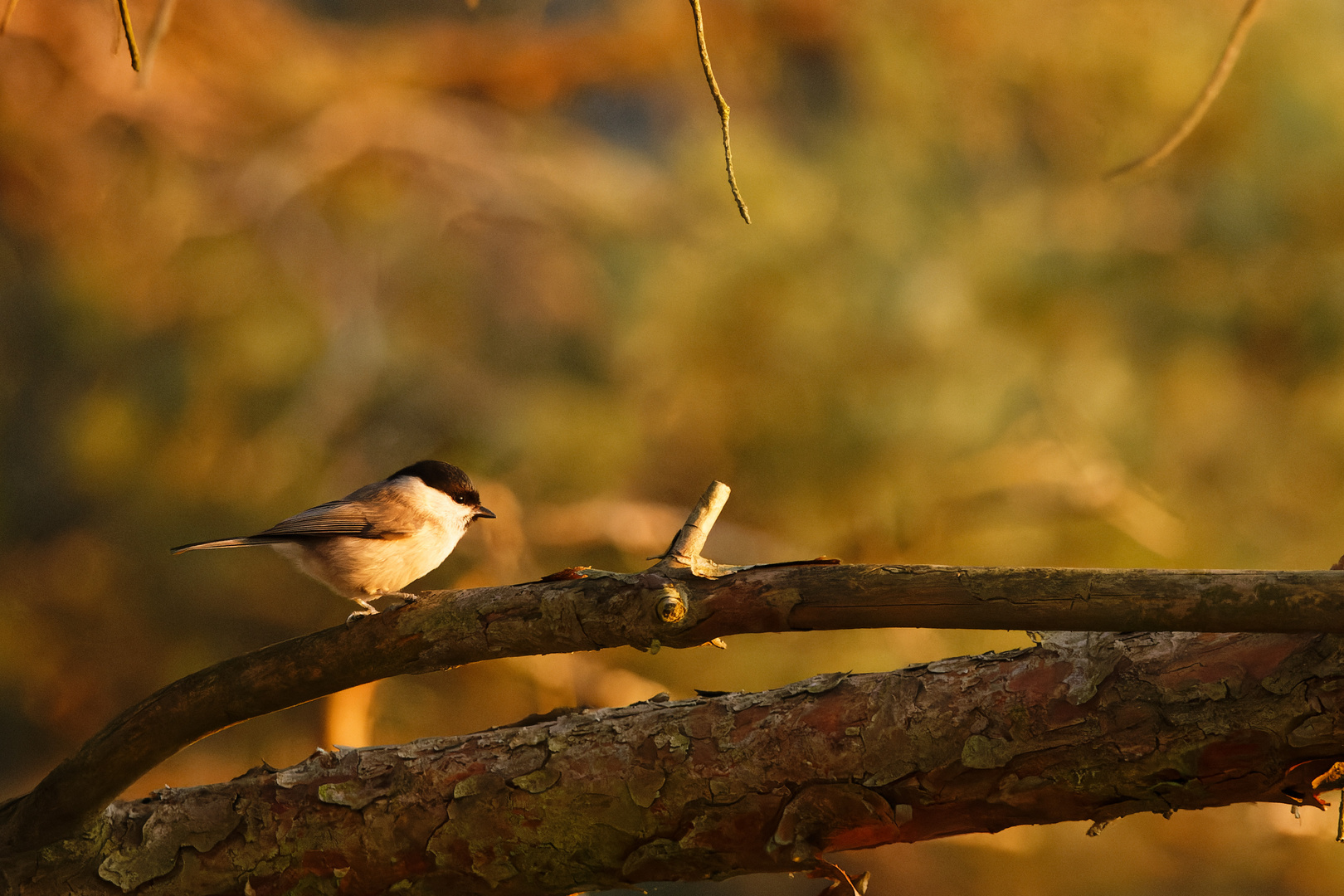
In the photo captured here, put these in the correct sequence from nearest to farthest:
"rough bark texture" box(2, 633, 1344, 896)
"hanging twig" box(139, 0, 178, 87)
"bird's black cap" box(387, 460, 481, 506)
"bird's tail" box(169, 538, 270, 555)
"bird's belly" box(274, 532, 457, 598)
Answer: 1. "hanging twig" box(139, 0, 178, 87)
2. "rough bark texture" box(2, 633, 1344, 896)
3. "bird's tail" box(169, 538, 270, 555)
4. "bird's belly" box(274, 532, 457, 598)
5. "bird's black cap" box(387, 460, 481, 506)

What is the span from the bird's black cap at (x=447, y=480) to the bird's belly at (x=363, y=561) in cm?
20

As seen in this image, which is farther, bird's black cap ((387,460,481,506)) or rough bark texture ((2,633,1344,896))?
bird's black cap ((387,460,481,506))

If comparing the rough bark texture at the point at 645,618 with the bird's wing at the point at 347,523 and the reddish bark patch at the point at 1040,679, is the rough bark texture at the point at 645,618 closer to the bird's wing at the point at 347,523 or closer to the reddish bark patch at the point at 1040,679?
the reddish bark patch at the point at 1040,679

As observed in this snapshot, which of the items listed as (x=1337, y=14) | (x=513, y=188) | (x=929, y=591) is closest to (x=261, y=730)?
(x=513, y=188)

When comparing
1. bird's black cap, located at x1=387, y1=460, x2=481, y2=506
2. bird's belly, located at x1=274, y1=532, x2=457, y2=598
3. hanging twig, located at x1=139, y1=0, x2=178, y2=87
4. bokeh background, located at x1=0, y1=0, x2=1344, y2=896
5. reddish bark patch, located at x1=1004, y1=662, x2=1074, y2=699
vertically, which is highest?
bokeh background, located at x1=0, y1=0, x2=1344, y2=896

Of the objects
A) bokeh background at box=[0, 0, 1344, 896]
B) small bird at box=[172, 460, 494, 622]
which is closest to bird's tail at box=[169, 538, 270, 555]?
small bird at box=[172, 460, 494, 622]

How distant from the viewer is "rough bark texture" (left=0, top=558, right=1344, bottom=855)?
41.0 inches

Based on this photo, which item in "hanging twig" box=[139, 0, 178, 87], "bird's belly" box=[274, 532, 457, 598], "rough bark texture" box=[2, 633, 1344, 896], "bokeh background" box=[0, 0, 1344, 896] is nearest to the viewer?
"hanging twig" box=[139, 0, 178, 87]

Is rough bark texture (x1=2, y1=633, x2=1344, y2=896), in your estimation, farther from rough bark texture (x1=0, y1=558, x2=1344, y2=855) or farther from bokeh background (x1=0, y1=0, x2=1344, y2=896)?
bokeh background (x1=0, y1=0, x2=1344, y2=896)

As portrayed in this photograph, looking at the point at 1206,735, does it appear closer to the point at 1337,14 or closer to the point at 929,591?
the point at 929,591

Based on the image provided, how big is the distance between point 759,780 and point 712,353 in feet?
8.09

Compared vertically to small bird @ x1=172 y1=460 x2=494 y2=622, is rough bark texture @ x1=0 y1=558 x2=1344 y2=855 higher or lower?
lower

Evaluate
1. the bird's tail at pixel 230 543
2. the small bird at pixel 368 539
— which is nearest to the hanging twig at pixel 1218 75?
the small bird at pixel 368 539

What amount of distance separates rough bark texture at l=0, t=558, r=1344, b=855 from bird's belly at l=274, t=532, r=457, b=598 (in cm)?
64
